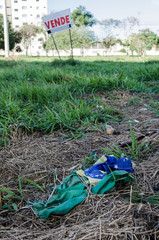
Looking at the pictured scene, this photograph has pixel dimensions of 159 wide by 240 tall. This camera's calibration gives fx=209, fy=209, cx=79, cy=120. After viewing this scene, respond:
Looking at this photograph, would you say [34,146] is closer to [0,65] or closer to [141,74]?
[141,74]

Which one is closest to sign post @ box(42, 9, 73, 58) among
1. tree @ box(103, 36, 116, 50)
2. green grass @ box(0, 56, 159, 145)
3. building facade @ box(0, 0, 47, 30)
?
green grass @ box(0, 56, 159, 145)

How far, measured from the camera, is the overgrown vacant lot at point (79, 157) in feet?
2.61

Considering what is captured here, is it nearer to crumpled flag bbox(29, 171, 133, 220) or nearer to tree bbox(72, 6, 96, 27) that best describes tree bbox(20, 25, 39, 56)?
tree bbox(72, 6, 96, 27)

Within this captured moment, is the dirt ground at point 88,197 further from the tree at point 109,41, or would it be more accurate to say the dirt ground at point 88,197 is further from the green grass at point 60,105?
the tree at point 109,41

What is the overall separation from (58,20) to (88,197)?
6.55m

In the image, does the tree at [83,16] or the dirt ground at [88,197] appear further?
the tree at [83,16]

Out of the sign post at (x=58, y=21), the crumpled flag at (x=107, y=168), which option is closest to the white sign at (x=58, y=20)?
the sign post at (x=58, y=21)

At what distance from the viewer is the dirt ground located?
77 centimetres

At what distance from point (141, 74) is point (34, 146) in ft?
8.85

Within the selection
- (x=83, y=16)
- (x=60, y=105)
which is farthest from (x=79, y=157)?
(x=83, y=16)

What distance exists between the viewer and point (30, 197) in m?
1.06

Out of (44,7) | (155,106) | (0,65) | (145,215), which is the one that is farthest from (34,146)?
(44,7)

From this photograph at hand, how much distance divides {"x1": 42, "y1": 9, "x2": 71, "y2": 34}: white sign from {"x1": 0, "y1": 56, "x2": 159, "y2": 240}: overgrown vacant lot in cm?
443

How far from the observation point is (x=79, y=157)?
1408mm
